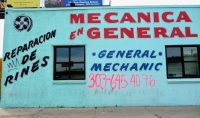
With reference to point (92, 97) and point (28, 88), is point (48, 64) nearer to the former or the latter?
point (28, 88)

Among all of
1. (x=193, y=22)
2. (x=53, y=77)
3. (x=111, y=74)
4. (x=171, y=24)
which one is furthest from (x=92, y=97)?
(x=193, y=22)

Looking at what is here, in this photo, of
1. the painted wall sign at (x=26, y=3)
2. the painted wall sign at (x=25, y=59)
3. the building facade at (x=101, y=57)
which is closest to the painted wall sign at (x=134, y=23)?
the building facade at (x=101, y=57)

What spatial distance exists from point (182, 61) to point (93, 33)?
4456 millimetres

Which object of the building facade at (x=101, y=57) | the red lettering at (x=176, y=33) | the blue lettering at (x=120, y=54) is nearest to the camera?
the building facade at (x=101, y=57)

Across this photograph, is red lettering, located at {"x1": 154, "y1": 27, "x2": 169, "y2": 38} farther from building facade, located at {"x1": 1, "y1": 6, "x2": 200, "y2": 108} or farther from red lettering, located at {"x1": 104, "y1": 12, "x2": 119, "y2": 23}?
red lettering, located at {"x1": 104, "y1": 12, "x2": 119, "y2": 23}

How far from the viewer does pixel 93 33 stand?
947 cm

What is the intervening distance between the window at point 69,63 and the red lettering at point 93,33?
0.68m

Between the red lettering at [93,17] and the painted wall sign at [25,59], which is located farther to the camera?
the red lettering at [93,17]

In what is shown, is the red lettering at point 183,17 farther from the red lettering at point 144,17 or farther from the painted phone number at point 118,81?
the painted phone number at point 118,81

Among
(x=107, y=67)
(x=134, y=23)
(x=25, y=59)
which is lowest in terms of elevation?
(x=107, y=67)

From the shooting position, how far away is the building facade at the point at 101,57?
30.1ft

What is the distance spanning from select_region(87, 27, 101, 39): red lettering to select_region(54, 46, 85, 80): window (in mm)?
681

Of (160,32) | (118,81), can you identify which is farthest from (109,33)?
(160,32)

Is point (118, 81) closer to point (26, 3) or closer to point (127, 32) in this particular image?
point (127, 32)
